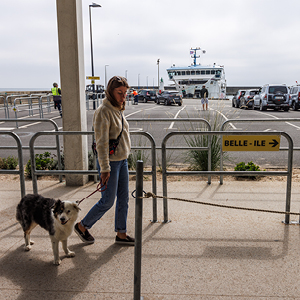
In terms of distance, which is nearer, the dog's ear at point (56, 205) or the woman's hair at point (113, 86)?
the dog's ear at point (56, 205)

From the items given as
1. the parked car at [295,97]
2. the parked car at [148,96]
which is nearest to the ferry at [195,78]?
the parked car at [148,96]

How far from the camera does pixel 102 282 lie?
3.12m

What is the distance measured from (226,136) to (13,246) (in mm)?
2900

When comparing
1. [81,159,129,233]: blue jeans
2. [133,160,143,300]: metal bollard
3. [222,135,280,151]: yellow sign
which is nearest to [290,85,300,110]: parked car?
[222,135,280,151]: yellow sign

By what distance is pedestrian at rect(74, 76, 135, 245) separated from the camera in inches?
133

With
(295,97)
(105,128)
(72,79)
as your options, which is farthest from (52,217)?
(295,97)

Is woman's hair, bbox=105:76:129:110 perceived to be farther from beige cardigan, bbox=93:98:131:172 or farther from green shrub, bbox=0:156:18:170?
green shrub, bbox=0:156:18:170

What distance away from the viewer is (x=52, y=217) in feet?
11.3

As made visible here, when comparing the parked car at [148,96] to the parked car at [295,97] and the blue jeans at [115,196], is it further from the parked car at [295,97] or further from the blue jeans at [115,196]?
the blue jeans at [115,196]

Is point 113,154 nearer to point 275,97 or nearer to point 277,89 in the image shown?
point 275,97

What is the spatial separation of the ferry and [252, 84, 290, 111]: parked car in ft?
147

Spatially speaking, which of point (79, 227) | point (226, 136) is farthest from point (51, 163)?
point (226, 136)

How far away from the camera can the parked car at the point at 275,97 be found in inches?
992

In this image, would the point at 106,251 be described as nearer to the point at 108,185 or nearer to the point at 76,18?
the point at 108,185
